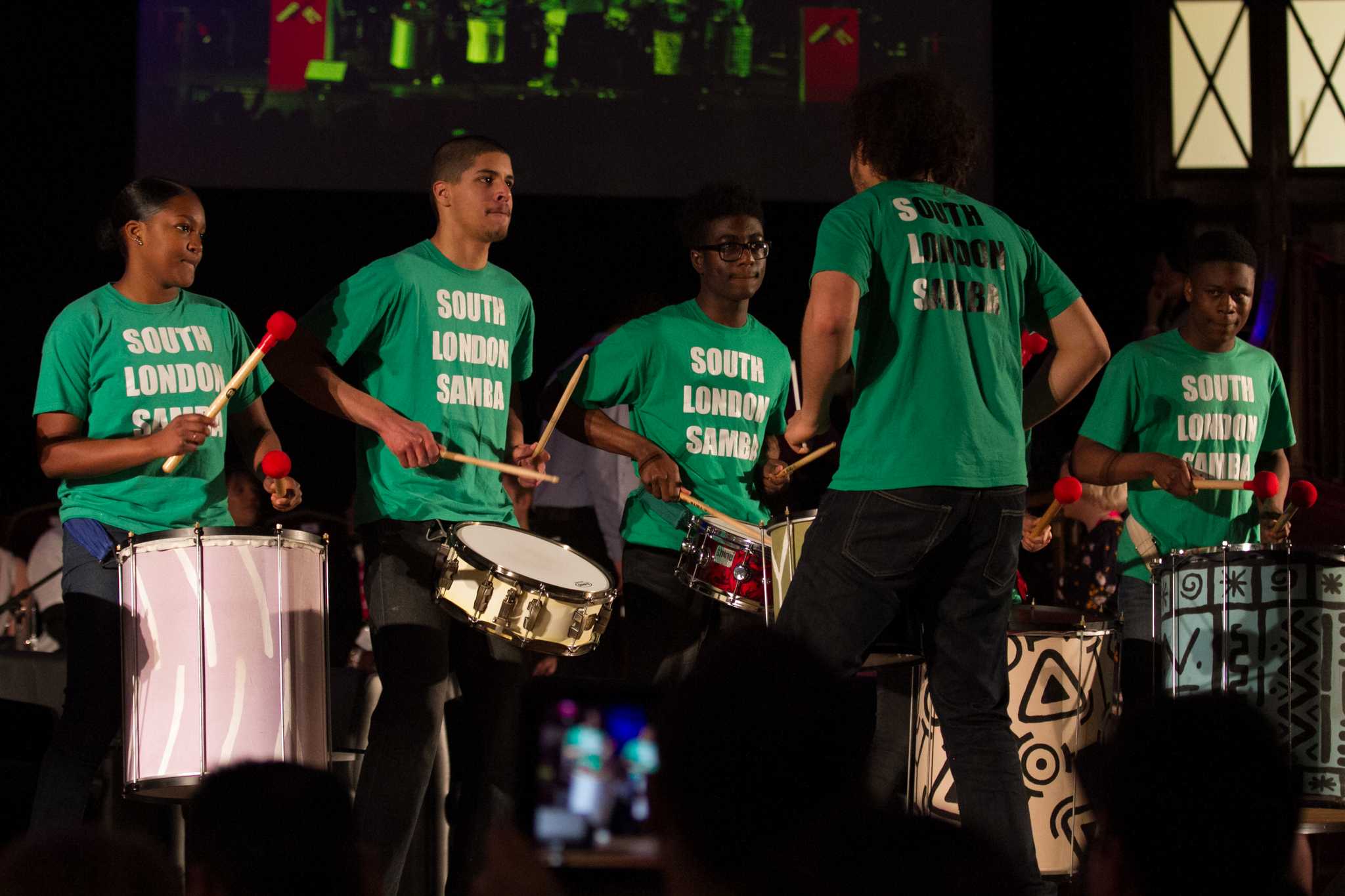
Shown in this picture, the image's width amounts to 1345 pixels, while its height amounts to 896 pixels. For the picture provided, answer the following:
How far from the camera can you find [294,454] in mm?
8148

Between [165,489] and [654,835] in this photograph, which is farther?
[165,489]

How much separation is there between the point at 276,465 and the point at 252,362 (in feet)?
0.80

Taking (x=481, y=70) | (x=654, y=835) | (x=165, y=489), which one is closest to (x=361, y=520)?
(x=165, y=489)

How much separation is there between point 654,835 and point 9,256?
723cm

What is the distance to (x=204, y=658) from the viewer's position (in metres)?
3.37

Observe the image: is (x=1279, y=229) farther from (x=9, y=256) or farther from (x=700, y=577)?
(x=9, y=256)

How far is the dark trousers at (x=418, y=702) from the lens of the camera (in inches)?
140

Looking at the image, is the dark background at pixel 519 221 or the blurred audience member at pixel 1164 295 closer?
the dark background at pixel 519 221

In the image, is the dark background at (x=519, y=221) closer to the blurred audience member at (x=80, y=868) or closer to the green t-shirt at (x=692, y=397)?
the green t-shirt at (x=692, y=397)

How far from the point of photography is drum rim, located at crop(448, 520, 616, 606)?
11.6 feet

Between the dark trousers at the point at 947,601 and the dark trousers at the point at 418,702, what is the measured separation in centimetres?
103

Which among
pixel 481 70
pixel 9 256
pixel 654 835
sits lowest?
pixel 654 835

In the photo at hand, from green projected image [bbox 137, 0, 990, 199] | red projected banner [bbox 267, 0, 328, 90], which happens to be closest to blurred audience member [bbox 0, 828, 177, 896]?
green projected image [bbox 137, 0, 990, 199]

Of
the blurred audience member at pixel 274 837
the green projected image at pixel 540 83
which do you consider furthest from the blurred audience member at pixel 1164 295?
the blurred audience member at pixel 274 837
